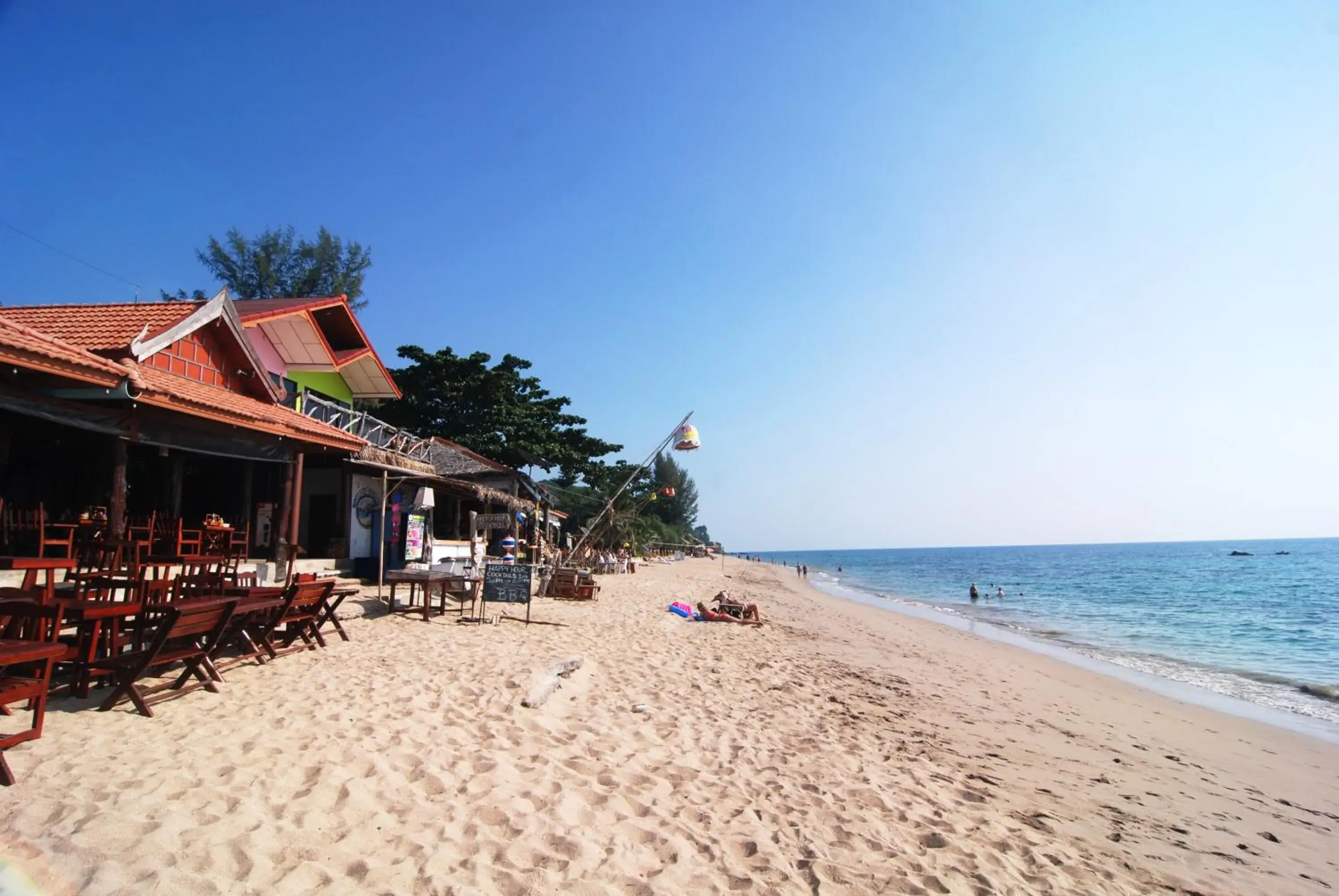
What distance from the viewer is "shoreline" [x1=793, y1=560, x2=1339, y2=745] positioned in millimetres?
9602

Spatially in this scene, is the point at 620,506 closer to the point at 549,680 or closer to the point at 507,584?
the point at 507,584

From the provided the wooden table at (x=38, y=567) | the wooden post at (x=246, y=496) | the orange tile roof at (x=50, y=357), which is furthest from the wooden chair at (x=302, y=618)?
the wooden post at (x=246, y=496)

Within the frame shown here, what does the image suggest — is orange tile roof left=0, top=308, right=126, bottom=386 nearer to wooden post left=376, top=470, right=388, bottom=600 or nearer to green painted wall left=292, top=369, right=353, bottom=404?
wooden post left=376, top=470, right=388, bottom=600

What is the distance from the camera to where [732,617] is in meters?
14.3

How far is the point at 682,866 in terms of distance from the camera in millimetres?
3281

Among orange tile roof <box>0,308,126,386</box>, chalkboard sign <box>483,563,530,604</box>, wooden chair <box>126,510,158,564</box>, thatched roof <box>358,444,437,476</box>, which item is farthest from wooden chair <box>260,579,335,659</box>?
thatched roof <box>358,444,437,476</box>

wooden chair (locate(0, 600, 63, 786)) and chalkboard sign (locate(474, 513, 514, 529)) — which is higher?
chalkboard sign (locate(474, 513, 514, 529))

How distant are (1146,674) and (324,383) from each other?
20132 millimetres

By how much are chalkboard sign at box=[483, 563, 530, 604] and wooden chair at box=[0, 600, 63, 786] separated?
5916 mm

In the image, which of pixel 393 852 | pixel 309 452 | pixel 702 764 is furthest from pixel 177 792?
pixel 309 452

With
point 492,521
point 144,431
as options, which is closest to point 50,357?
point 144,431

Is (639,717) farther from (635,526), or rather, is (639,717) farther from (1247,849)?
(635,526)

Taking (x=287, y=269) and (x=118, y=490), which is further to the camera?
(x=287, y=269)

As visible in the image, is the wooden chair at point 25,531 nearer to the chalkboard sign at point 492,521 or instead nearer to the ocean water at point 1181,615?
the chalkboard sign at point 492,521
